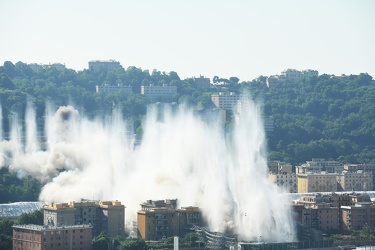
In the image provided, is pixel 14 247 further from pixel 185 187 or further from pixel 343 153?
pixel 343 153

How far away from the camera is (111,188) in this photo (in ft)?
210

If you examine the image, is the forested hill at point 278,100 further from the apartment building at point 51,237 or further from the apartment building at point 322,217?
the apartment building at point 51,237

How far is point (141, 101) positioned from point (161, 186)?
4346 centimetres

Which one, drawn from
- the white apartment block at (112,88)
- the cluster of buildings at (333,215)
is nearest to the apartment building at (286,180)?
the cluster of buildings at (333,215)

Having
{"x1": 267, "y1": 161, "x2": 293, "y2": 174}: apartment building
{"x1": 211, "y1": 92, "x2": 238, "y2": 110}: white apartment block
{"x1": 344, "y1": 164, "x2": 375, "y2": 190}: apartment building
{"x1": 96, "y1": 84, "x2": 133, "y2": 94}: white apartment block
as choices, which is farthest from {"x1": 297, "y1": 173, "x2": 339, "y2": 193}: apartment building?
{"x1": 96, "y1": 84, "x2": 133, "y2": 94}: white apartment block

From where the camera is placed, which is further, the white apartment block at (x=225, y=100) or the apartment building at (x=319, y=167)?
the white apartment block at (x=225, y=100)

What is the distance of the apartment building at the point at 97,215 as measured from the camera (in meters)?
51.9

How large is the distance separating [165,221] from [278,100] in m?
60.6

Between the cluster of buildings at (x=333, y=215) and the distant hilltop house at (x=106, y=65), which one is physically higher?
the distant hilltop house at (x=106, y=65)

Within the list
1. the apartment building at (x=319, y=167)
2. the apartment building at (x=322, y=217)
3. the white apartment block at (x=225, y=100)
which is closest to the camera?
the apartment building at (x=322, y=217)

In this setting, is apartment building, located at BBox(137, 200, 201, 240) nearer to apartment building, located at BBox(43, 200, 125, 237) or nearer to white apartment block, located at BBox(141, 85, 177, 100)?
apartment building, located at BBox(43, 200, 125, 237)

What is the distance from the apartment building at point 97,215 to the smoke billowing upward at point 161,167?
2.70m

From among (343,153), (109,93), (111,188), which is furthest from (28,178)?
(109,93)

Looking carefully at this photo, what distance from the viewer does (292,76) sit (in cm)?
12688
